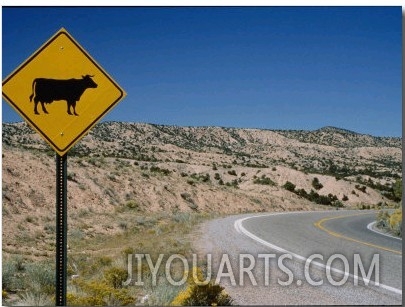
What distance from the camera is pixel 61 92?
4617mm

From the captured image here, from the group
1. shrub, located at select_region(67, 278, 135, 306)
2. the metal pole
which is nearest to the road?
shrub, located at select_region(67, 278, 135, 306)

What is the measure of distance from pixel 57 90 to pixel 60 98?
136 millimetres

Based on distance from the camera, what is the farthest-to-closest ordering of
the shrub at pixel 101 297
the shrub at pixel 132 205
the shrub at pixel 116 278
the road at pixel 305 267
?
the shrub at pixel 132 205 → the shrub at pixel 116 278 → the road at pixel 305 267 → the shrub at pixel 101 297

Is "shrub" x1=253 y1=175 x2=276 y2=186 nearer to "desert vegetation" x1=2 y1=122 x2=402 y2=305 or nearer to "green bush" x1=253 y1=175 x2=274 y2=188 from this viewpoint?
"green bush" x1=253 y1=175 x2=274 y2=188

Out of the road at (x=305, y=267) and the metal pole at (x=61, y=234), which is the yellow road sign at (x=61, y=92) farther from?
the road at (x=305, y=267)

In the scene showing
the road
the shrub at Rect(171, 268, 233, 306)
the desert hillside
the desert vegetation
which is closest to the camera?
the shrub at Rect(171, 268, 233, 306)

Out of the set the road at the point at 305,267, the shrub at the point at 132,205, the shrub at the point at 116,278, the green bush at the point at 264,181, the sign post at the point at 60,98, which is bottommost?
the shrub at the point at 132,205

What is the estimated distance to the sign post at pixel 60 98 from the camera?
466 centimetres

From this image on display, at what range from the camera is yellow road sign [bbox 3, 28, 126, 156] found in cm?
467

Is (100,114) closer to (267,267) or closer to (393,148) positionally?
(267,267)

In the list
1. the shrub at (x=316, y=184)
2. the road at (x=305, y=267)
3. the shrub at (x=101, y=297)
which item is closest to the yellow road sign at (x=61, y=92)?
the shrub at (x=101, y=297)

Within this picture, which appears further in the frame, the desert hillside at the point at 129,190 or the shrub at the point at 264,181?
the shrub at the point at 264,181

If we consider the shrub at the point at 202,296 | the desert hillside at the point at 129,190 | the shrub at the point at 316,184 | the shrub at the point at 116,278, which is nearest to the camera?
the shrub at the point at 202,296

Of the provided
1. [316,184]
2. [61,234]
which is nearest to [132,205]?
[61,234]
